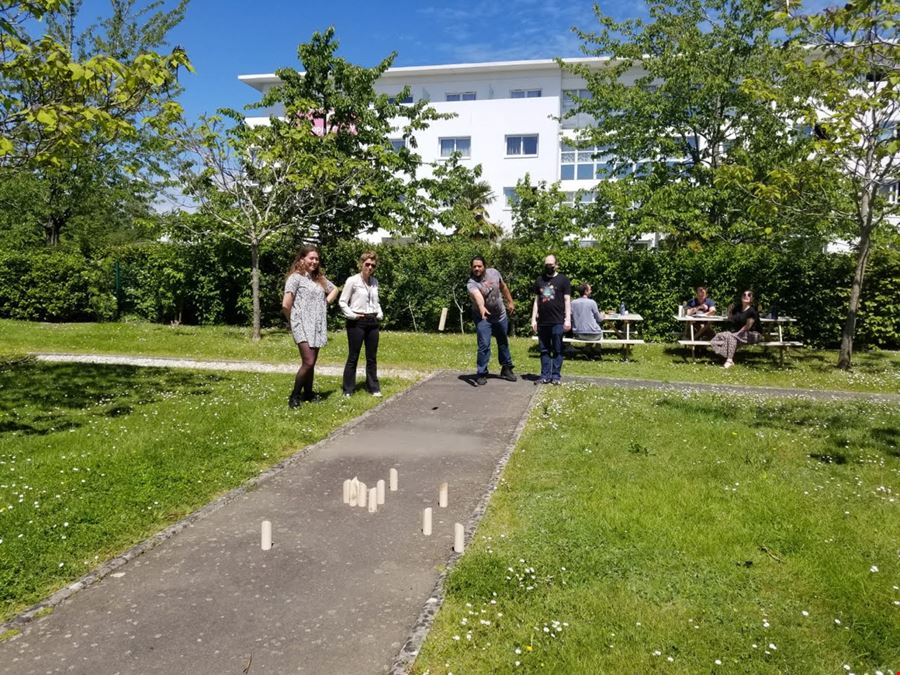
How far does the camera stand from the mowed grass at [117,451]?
4.21m

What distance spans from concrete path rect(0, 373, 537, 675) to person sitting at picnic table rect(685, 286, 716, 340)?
10363 millimetres

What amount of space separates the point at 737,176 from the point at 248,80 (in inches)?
1825

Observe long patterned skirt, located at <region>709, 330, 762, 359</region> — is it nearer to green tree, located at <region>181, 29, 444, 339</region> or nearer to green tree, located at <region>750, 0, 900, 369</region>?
green tree, located at <region>750, 0, 900, 369</region>

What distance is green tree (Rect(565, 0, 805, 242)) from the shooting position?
20172 millimetres

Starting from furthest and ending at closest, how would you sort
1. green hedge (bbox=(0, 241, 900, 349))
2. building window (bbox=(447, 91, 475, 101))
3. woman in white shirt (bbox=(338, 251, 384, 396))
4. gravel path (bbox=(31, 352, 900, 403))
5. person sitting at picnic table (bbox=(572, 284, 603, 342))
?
→ building window (bbox=(447, 91, 475, 101))
green hedge (bbox=(0, 241, 900, 349))
person sitting at picnic table (bbox=(572, 284, 603, 342))
gravel path (bbox=(31, 352, 900, 403))
woman in white shirt (bbox=(338, 251, 384, 396))

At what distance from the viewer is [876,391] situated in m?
11.1

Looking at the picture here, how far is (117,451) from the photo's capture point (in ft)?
20.4

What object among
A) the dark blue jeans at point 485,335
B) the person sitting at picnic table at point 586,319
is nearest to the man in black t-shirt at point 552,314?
the dark blue jeans at point 485,335

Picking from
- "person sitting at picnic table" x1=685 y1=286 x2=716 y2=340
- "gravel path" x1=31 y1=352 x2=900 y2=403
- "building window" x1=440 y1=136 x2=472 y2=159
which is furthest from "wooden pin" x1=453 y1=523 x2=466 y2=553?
"building window" x1=440 y1=136 x2=472 y2=159

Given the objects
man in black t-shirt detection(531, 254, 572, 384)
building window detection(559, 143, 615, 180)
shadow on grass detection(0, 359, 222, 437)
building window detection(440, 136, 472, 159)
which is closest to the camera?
shadow on grass detection(0, 359, 222, 437)

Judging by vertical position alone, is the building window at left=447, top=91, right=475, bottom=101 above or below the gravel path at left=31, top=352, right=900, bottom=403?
above

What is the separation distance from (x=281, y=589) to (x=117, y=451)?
3399 mm

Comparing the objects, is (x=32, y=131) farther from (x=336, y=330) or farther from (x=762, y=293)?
(x=762, y=293)

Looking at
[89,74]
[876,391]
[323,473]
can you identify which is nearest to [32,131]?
[89,74]
